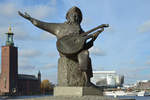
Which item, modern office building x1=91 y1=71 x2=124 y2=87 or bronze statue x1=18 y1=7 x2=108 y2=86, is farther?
modern office building x1=91 y1=71 x2=124 y2=87

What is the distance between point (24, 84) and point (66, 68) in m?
115

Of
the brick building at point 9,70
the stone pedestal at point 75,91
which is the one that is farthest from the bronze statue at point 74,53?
the brick building at point 9,70

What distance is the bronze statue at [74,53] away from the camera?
1025cm

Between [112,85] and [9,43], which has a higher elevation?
[9,43]

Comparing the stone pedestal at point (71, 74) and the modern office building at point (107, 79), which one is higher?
the modern office building at point (107, 79)

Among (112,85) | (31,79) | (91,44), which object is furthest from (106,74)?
(91,44)

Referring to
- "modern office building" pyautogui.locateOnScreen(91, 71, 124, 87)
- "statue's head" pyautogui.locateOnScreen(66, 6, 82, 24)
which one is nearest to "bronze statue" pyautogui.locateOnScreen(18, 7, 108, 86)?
"statue's head" pyautogui.locateOnScreen(66, 6, 82, 24)

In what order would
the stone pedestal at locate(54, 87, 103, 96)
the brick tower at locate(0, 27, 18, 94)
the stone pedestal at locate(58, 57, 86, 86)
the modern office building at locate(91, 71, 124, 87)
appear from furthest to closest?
the modern office building at locate(91, 71, 124, 87) < the brick tower at locate(0, 27, 18, 94) < the stone pedestal at locate(58, 57, 86, 86) < the stone pedestal at locate(54, 87, 103, 96)

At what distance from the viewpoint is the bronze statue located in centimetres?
1025

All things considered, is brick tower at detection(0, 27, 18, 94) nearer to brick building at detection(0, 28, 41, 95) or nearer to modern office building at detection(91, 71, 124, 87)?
brick building at detection(0, 28, 41, 95)

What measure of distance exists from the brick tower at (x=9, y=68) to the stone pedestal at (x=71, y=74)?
100 m

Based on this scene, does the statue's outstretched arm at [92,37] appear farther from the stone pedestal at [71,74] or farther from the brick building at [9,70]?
the brick building at [9,70]

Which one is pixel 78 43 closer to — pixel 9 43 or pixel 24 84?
pixel 9 43

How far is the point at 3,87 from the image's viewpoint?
109 m
